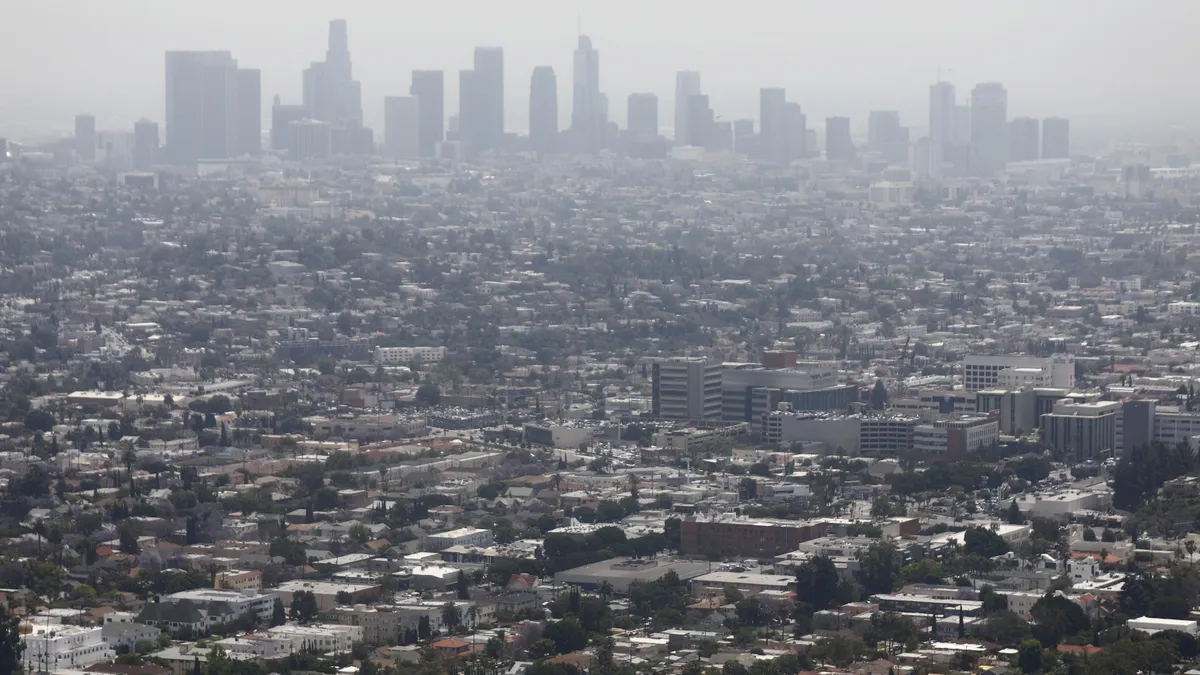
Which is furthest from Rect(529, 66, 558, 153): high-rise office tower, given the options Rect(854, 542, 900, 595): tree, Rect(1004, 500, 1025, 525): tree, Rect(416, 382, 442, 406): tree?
Rect(854, 542, 900, 595): tree

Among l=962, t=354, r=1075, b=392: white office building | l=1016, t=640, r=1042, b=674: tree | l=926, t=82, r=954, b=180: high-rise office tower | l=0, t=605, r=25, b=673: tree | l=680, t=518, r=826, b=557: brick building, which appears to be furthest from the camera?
l=926, t=82, r=954, b=180: high-rise office tower

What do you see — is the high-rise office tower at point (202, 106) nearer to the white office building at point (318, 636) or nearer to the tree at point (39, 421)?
the tree at point (39, 421)

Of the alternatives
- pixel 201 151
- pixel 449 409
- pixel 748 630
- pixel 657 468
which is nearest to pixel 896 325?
pixel 449 409

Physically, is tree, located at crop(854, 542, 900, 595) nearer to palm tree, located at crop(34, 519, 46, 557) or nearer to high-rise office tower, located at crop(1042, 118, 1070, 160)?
palm tree, located at crop(34, 519, 46, 557)

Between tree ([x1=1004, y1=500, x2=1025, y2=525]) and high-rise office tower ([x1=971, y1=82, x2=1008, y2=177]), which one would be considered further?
high-rise office tower ([x1=971, y1=82, x2=1008, y2=177])

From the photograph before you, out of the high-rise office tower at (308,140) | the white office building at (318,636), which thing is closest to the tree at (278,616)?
the white office building at (318,636)

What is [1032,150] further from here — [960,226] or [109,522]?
[109,522]

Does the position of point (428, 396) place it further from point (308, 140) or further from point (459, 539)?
point (308, 140)
